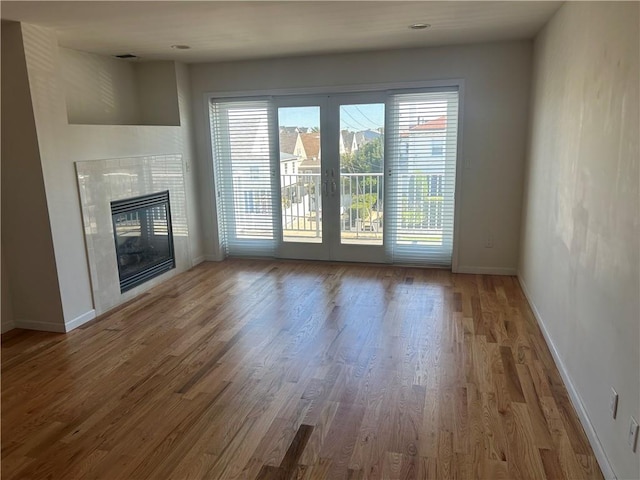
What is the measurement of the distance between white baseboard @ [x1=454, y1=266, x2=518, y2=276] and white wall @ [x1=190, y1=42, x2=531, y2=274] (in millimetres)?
10

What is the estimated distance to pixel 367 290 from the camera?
443cm

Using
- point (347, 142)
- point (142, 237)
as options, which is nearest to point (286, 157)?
point (347, 142)

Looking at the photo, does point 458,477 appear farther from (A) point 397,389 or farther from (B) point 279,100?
(B) point 279,100

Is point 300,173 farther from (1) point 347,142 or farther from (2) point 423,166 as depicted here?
(2) point 423,166

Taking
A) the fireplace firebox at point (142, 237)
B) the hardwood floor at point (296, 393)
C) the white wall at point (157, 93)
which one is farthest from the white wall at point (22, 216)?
the white wall at point (157, 93)

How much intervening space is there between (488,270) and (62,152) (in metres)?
4.21

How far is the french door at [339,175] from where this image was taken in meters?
4.85

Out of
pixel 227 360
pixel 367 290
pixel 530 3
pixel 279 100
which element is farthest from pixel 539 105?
pixel 227 360

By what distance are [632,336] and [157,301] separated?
377 cm

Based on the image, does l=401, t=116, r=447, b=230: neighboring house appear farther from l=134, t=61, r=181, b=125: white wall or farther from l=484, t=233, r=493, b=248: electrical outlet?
l=134, t=61, r=181, b=125: white wall

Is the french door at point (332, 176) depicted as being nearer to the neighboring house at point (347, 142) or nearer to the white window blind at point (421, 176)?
the neighboring house at point (347, 142)

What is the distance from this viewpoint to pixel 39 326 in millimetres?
3666

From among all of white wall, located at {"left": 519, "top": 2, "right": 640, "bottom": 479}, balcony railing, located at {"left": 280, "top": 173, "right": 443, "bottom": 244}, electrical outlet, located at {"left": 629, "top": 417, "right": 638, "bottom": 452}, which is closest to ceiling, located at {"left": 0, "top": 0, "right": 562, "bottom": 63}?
white wall, located at {"left": 519, "top": 2, "right": 640, "bottom": 479}

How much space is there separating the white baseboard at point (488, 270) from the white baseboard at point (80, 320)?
3650mm
